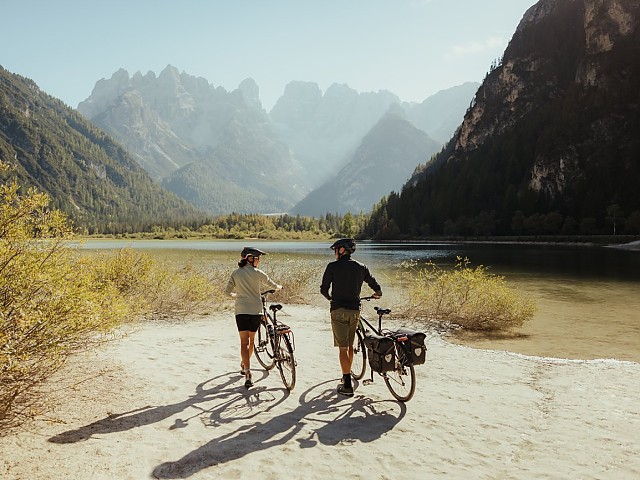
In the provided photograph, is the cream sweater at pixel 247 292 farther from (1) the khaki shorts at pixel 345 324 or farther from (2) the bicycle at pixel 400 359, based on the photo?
(2) the bicycle at pixel 400 359

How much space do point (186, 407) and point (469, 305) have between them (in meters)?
14.3

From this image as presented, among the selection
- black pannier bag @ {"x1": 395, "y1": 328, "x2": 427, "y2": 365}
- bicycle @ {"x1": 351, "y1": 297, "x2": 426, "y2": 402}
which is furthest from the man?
black pannier bag @ {"x1": 395, "y1": 328, "x2": 427, "y2": 365}

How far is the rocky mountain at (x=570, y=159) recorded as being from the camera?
474ft

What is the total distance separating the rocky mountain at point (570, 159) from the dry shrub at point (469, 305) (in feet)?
409

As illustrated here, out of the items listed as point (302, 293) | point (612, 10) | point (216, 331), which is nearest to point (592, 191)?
point (612, 10)

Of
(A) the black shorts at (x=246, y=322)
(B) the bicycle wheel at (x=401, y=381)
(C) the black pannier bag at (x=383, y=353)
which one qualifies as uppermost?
(A) the black shorts at (x=246, y=322)

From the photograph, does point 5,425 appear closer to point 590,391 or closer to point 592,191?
point 590,391

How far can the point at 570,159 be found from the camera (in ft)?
528

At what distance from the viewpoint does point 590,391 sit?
10070 millimetres

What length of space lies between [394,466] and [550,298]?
88.7 feet

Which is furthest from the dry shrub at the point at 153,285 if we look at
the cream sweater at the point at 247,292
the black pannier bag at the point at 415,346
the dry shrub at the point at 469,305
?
the black pannier bag at the point at 415,346

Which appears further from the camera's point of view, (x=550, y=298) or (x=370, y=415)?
(x=550, y=298)

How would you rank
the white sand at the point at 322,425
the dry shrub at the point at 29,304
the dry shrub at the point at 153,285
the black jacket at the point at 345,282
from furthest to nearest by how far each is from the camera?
the dry shrub at the point at 153,285, the black jacket at the point at 345,282, the dry shrub at the point at 29,304, the white sand at the point at 322,425

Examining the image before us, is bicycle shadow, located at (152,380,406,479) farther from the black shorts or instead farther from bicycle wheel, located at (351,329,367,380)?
the black shorts
